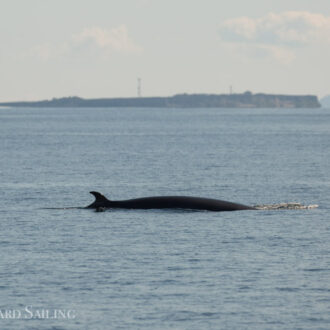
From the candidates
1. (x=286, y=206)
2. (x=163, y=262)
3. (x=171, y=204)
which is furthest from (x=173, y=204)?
(x=163, y=262)

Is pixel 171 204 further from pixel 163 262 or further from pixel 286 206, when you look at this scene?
pixel 163 262

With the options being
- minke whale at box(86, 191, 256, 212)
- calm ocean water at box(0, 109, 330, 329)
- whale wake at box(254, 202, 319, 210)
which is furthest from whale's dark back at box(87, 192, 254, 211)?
whale wake at box(254, 202, 319, 210)

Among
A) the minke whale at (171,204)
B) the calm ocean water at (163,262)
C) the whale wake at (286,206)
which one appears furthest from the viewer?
the whale wake at (286,206)

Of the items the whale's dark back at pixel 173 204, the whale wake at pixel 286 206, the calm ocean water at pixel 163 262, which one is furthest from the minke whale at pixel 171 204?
the whale wake at pixel 286 206

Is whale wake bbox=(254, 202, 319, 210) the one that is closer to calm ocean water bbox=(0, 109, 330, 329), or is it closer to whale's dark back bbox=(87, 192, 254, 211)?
calm ocean water bbox=(0, 109, 330, 329)

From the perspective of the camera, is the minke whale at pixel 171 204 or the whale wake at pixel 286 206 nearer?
the minke whale at pixel 171 204

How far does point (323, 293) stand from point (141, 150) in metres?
79.6

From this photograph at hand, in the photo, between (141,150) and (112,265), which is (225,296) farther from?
(141,150)

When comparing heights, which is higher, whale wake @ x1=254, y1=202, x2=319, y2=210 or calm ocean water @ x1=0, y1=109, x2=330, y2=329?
whale wake @ x1=254, y1=202, x2=319, y2=210

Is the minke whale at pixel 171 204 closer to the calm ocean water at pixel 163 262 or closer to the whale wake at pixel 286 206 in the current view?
the calm ocean water at pixel 163 262

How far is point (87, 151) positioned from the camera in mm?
106000

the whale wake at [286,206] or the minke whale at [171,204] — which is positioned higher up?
the minke whale at [171,204]

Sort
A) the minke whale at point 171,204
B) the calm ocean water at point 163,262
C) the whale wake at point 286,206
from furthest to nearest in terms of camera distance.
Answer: the whale wake at point 286,206
the minke whale at point 171,204
the calm ocean water at point 163,262

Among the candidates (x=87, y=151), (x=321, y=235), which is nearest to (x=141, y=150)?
(x=87, y=151)
